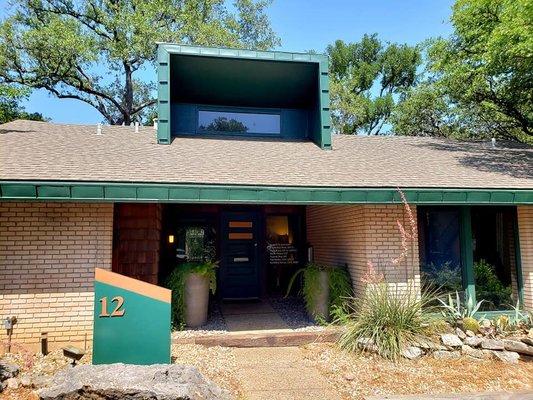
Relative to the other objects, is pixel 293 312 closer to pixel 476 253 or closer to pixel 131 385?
pixel 476 253

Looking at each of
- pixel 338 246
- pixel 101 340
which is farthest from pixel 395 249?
pixel 101 340

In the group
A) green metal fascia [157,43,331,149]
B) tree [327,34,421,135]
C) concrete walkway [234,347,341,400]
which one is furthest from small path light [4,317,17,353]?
tree [327,34,421,135]

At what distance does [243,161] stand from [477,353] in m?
5.16

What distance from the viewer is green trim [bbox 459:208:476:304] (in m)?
7.51

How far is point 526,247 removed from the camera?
303 inches

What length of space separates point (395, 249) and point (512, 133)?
17653 millimetres

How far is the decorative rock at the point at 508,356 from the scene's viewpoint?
5903 mm

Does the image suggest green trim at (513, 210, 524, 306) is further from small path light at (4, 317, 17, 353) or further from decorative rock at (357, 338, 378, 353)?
small path light at (4, 317, 17, 353)

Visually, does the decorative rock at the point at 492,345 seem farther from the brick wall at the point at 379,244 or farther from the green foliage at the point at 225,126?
the green foliage at the point at 225,126

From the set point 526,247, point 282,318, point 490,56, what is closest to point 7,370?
point 282,318

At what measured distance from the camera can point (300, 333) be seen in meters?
6.77

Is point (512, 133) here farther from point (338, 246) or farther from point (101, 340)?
point (101, 340)

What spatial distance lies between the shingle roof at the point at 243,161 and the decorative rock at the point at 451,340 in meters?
2.48

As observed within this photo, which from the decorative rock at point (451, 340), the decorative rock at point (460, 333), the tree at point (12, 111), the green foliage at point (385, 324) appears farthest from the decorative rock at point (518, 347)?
the tree at point (12, 111)
